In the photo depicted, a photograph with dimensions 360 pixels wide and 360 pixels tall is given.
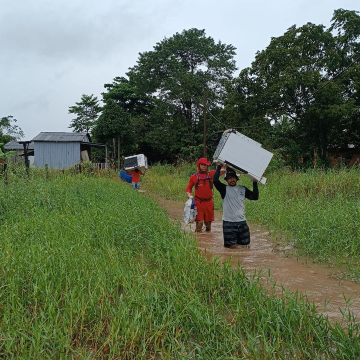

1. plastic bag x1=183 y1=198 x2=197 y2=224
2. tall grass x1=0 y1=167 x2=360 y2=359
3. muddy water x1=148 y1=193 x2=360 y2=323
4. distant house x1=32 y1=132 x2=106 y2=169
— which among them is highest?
distant house x1=32 y1=132 x2=106 y2=169

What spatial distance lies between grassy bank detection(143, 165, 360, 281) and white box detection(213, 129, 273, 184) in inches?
53.7

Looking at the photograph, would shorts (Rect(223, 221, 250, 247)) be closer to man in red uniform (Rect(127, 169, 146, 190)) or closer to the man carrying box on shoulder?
the man carrying box on shoulder

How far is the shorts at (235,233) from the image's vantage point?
581 cm

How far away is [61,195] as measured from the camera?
8.05 metres

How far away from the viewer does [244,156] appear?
549cm

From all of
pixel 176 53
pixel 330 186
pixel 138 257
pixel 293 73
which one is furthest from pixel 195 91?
pixel 138 257

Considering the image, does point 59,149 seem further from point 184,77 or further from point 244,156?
point 244,156

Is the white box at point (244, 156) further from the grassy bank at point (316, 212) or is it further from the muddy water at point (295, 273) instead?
the grassy bank at point (316, 212)

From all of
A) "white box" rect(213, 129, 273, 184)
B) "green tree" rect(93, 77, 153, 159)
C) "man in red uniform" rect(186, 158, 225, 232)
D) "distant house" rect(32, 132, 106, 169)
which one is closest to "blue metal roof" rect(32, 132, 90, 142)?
"distant house" rect(32, 132, 106, 169)

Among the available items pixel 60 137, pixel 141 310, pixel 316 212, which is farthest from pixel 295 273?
pixel 60 137

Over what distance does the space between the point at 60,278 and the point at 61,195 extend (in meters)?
4.92

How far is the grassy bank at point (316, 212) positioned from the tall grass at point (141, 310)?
184 cm

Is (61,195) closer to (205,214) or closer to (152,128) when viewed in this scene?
(205,214)

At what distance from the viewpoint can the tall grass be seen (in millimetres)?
2490
